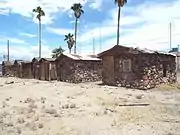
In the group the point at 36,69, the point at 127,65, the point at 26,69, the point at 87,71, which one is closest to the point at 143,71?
the point at 127,65

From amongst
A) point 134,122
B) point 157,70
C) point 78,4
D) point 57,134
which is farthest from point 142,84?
point 78,4

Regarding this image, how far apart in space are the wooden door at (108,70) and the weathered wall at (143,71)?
454mm

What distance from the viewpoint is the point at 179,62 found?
57031 millimetres

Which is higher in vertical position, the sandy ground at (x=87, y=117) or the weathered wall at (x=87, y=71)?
the weathered wall at (x=87, y=71)

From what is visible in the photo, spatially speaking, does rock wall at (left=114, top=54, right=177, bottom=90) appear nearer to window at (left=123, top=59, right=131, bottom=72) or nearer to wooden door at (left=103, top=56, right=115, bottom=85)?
window at (left=123, top=59, right=131, bottom=72)

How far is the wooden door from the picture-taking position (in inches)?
1299

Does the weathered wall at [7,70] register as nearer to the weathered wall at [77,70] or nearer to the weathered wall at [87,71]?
the weathered wall at [77,70]

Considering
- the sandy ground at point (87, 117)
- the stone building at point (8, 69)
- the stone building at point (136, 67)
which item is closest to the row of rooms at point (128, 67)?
the stone building at point (136, 67)

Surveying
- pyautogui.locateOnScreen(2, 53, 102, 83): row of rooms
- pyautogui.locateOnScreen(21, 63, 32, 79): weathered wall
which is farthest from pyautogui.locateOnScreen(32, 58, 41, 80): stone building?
pyautogui.locateOnScreen(21, 63, 32, 79): weathered wall

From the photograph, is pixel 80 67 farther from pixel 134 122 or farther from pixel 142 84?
pixel 134 122

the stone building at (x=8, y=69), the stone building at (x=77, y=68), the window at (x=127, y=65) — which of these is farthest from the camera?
the stone building at (x=8, y=69)

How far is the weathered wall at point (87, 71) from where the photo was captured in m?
40.9

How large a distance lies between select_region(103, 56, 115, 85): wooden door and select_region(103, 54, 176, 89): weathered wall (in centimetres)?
45

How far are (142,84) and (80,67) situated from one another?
496 inches
